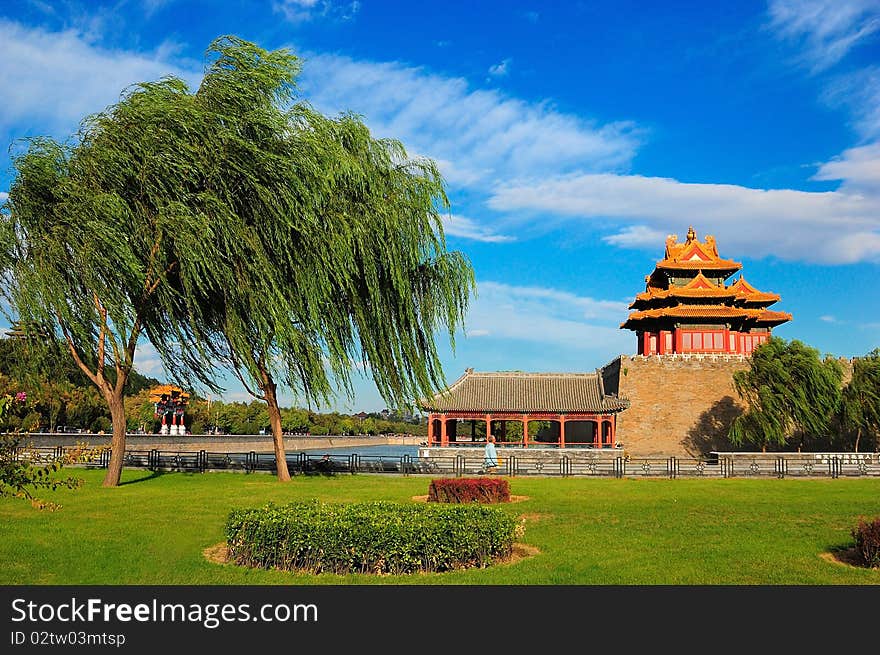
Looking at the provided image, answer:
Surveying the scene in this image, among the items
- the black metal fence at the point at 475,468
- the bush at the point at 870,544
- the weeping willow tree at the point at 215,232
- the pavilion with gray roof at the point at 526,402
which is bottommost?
the black metal fence at the point at 475,468

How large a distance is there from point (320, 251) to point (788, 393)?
2291cm

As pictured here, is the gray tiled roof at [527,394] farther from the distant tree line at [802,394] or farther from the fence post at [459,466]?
the fence post at [459,466]

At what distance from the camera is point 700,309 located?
3769cm

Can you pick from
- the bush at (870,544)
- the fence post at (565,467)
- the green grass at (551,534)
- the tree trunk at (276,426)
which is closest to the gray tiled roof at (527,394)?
the fence post at (565,467)

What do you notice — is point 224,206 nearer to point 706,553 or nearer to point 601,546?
point 601,546

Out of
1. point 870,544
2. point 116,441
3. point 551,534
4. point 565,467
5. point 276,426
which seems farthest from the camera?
point 565,467

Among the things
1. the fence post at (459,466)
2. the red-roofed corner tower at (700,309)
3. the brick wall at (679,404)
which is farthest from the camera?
the red-roofed corner tower at (700,309)

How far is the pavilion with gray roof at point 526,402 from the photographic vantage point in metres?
31.1

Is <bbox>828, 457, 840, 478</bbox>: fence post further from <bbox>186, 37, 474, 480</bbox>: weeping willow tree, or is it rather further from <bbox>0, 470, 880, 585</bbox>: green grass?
<bbox>186, 37, 474, 480</bbox>: weeping willow tree

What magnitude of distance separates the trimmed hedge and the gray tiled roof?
884 inches

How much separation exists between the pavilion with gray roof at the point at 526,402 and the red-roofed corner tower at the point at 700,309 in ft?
24.7

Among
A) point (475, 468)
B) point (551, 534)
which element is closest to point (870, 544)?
point (551, 534)

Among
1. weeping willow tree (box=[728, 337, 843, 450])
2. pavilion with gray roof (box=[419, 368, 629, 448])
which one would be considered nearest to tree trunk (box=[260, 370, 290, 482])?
pavilion with gray roof (box=[419, 368, 629, 448])

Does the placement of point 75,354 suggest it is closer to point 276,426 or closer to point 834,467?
point 276,426
